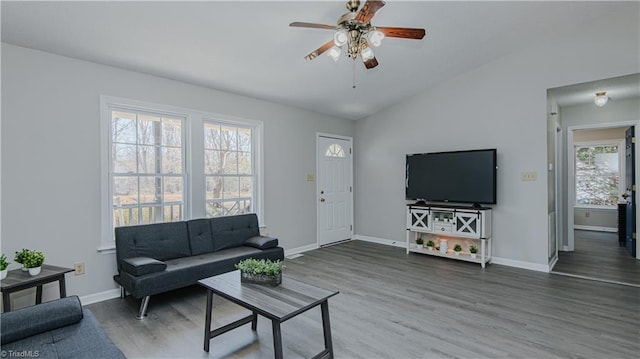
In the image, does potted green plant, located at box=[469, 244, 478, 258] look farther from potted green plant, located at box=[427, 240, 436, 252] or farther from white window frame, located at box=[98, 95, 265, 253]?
white window frame, located at box=[98, 95, 265, 253]

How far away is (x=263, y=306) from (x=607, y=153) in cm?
864

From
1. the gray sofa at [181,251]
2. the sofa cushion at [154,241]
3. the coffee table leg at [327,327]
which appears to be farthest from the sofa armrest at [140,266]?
the coffee table leg at [327,327]

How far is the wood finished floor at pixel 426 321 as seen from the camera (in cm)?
233

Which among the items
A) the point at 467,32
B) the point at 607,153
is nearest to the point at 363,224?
the point at 467,32

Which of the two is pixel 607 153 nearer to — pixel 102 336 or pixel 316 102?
pixel 316 102

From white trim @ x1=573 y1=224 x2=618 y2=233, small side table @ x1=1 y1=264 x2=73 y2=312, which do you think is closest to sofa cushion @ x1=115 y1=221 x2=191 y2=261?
small side table @ x1=1 y1=264 x2=73 y2=312

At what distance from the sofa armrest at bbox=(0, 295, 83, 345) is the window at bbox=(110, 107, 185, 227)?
5.59 ft

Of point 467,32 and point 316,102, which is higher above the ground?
point 467,32

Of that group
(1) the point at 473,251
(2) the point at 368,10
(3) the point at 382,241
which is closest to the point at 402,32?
(2) the point at 368,10

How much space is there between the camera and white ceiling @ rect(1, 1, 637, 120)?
2.63 meters

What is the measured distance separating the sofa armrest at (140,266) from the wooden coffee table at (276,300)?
2.85ft

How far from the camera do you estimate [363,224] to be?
20.9 ft

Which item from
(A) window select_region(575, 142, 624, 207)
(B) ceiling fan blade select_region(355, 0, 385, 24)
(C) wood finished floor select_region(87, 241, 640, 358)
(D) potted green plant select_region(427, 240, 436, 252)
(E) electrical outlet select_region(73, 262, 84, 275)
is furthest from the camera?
(A) window select_region(575, 142, 624, 207)

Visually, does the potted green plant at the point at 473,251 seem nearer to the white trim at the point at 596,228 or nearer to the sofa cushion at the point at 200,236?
the sofa cushion at the point at 200,236
